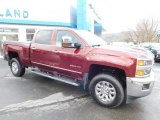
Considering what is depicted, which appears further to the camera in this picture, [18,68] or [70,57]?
[18,68]

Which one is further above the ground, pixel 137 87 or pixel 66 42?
pixel 66 42

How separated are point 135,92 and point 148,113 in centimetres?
66

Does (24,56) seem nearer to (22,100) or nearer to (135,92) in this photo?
(22,100)

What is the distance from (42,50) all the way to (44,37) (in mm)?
487

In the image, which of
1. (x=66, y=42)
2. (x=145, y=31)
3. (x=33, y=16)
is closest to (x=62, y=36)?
(x=66, y=42)

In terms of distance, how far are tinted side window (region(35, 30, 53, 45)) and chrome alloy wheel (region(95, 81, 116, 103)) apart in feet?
7.61

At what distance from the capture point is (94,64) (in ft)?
16.3

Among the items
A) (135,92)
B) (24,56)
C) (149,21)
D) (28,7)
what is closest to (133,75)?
(135,92)

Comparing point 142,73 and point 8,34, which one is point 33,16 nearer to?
point 8,34

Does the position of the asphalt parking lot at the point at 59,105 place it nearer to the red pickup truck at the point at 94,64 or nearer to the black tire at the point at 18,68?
the red pickup truck at the point at 94,64

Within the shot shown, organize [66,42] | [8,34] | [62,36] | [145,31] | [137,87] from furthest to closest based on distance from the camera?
→ [145,31]
[8,34]
[62,36]
[66,42]
[137,87]

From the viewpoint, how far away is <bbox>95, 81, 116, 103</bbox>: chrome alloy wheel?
473cm

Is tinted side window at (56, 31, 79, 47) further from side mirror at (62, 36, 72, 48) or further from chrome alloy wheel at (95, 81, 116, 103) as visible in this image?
chrome alloy wheel at (95, 81, 116, 103)

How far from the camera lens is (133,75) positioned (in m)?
4.37
